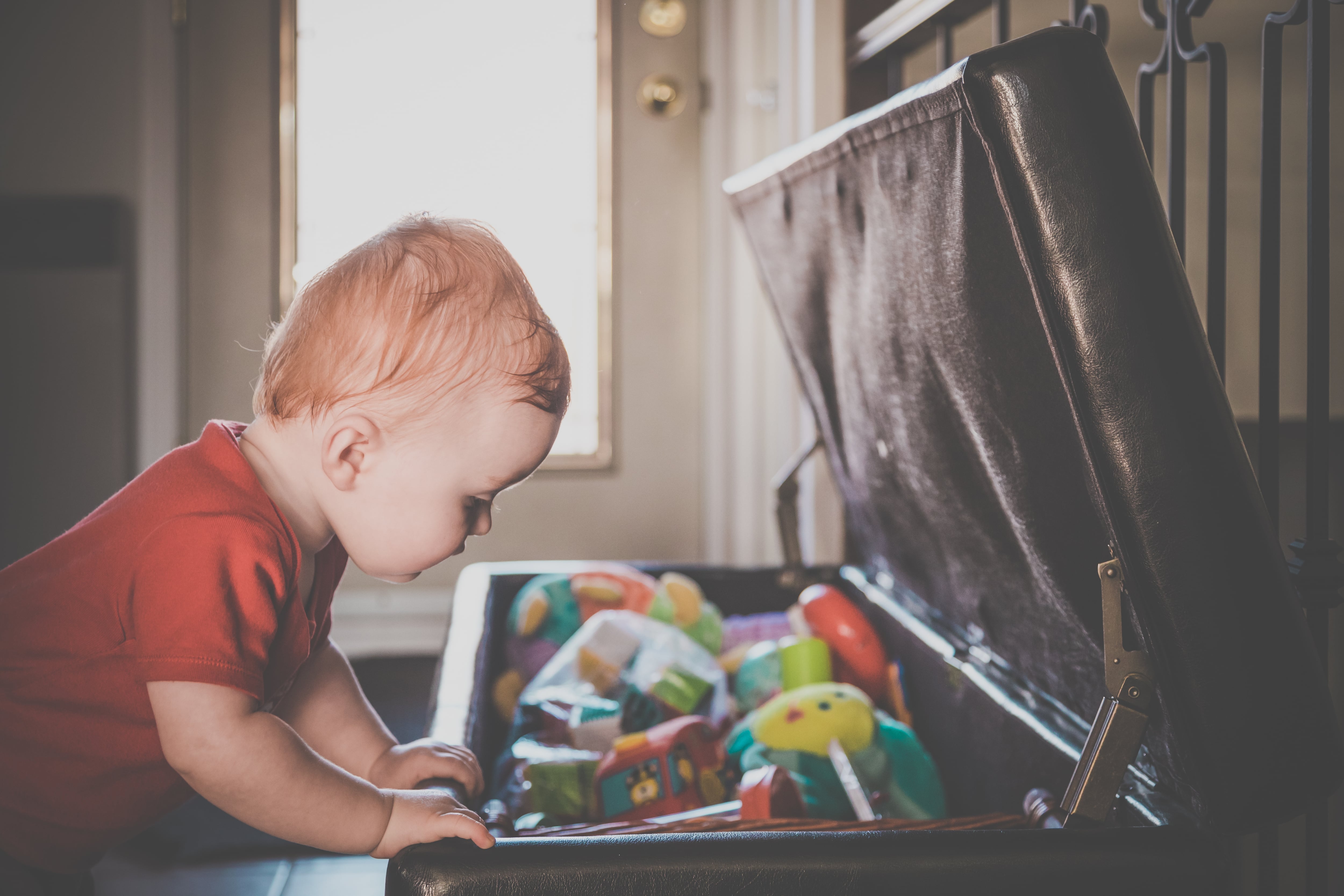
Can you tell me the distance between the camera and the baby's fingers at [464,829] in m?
0.49

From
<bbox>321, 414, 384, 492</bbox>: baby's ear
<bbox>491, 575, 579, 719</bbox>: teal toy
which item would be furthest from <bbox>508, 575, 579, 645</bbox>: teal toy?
<bbox>321, 414, 384, 492</bbox>: baby's ear

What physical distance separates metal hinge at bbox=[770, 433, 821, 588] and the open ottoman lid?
0.50 metres

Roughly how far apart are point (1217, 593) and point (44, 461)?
2.29 metres

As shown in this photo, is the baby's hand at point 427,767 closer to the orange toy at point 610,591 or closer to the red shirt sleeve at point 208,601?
the red shirt sleeve at point 208,601

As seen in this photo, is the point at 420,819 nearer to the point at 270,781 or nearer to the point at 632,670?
the point at 270,781

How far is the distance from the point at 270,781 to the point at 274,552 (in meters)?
0.14

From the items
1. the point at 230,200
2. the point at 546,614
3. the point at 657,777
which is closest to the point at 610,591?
the point at 546,614

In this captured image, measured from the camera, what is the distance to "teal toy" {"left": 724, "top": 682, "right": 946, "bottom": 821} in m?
0.85

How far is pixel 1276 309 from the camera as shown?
0.62 metres

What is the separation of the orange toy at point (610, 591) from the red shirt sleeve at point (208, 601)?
641 mm

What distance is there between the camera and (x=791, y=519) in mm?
1252

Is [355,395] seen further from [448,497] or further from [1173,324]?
[1173,324]

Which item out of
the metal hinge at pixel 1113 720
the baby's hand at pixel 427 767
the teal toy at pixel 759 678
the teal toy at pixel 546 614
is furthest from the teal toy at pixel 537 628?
the metal hinge at pixel 1113 720

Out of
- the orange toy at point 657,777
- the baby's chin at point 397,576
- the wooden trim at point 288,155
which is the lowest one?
the orange toy at point 657,777
